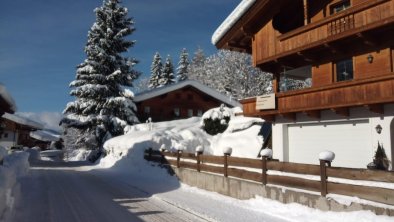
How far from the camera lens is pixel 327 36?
15711 mm

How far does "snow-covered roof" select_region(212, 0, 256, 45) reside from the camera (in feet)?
62.4

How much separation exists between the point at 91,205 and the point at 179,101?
3545 cm

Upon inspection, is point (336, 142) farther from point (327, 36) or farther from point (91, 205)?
point (91, 205)

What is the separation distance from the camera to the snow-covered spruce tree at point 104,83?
34.2 meters

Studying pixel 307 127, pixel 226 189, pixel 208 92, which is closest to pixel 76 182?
pixel 226 189

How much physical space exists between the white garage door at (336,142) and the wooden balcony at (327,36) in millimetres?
3243

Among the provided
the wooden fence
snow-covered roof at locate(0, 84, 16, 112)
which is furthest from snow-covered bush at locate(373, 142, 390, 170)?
snow-covered roof at locate(0, 84, 16, 112)

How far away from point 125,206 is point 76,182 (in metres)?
6.72

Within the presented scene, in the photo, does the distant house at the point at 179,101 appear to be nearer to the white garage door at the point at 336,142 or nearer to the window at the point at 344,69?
the white garage door at the point at 336,142

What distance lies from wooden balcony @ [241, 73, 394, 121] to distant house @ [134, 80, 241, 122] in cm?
2531

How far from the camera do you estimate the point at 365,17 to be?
14.3 m

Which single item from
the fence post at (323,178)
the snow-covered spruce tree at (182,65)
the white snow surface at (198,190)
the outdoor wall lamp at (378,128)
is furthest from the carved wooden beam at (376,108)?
the snow-covered spruce tree at (182,65)

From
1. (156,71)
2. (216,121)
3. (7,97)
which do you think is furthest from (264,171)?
(156,71)

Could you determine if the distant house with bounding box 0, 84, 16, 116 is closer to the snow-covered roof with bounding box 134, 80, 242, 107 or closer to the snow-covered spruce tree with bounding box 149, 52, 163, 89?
the snow-covered roof with bounding box 134, 80, 242, 107
